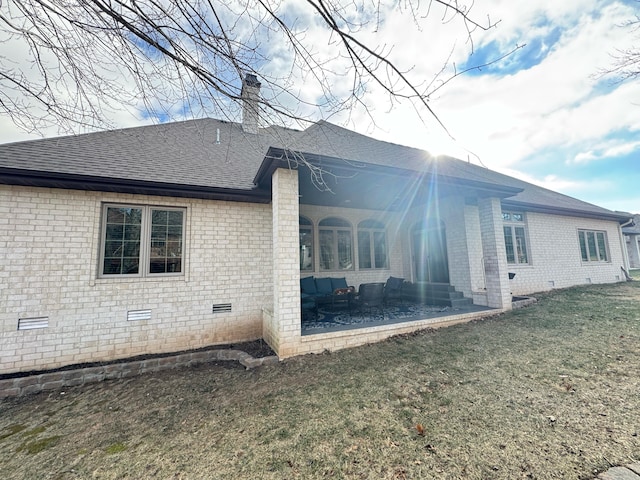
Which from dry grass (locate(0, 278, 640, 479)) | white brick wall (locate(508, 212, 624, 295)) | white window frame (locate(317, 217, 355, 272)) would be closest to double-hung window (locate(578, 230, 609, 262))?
white brick wall (locate(508, 212, 624, 295))

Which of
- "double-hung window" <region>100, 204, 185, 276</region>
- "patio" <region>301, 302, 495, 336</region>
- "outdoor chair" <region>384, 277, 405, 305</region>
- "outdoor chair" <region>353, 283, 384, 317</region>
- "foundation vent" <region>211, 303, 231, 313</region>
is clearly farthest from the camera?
"outdoor chair" <region>384, 277, 405, 305</region>

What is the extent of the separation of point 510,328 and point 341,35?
20.1 ft

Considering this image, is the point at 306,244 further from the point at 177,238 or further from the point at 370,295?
the point at 177,238

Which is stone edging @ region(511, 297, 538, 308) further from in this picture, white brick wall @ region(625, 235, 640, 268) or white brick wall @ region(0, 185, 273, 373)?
white brick wall @ region(625, 235, 640, 268)

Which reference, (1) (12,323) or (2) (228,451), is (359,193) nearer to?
(2) (228,451)

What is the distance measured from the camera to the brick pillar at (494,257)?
668cm

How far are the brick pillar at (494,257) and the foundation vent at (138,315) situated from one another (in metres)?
7.96

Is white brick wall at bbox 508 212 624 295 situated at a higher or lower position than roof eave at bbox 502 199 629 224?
lower

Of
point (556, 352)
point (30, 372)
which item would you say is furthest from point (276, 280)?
point (556, 352)

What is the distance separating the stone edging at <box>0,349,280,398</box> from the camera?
387 centimetres

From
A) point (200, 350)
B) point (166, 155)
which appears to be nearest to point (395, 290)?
point (200, 350)

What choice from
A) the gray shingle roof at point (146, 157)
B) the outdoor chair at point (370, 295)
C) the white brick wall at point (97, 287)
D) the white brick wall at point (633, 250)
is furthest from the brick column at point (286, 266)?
the white brick wall at point (633, 250)

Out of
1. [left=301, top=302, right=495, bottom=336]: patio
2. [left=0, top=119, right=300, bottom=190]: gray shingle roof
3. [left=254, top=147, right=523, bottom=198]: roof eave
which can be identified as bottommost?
[left=301, top=302, right=495, bottom=336]: patio

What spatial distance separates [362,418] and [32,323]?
5.47 m
